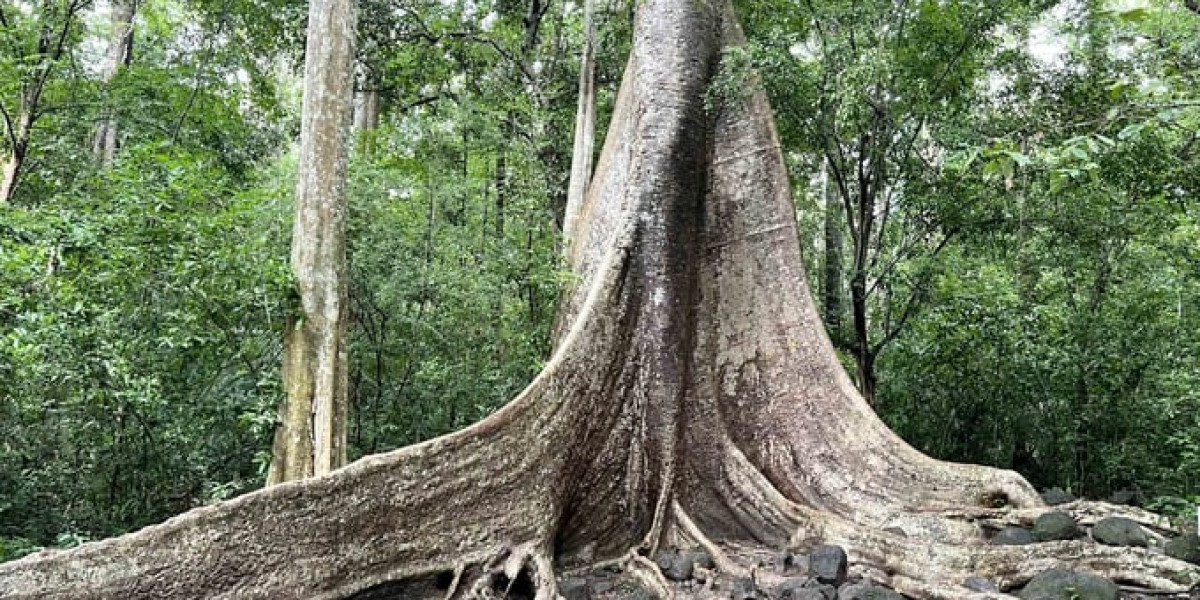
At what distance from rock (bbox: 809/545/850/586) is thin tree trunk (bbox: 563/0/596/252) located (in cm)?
414

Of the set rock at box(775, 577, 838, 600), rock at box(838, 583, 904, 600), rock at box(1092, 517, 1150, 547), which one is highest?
rock at box(1092, 517, 1150, 547)

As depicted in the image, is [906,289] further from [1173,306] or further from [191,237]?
[191,237]

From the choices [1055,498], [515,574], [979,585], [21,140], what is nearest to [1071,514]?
[1055,498]

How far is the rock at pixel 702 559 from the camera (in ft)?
15.1

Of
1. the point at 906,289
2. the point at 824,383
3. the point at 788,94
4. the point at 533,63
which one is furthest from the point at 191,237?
the point at 906,289

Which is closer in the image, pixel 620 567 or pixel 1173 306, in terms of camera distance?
pixel 620 567

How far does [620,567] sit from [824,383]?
6.36ft

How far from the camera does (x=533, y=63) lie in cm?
1005

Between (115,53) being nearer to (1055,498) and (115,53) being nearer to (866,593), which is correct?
(866,593)

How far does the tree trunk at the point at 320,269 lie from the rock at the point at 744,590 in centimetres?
236

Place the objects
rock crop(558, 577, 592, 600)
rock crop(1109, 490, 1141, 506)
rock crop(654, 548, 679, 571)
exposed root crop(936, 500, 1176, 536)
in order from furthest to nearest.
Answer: rock crop(1109, 490, 1141, 506) < rock crop(654, 548, 679, 571) < exposed root crop(936, 500, 1176, 536) < rock crop(558, 577, 592, 600)

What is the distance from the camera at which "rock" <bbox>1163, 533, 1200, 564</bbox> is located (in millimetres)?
3877

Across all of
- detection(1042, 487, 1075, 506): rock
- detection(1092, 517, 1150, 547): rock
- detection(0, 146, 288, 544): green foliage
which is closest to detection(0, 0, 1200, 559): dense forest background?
detection(0, 146, 288, 544): green foliage

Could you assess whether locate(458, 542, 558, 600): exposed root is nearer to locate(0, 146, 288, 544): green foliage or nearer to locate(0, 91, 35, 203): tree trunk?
locate(0, 146, 288, 544): green foliage
